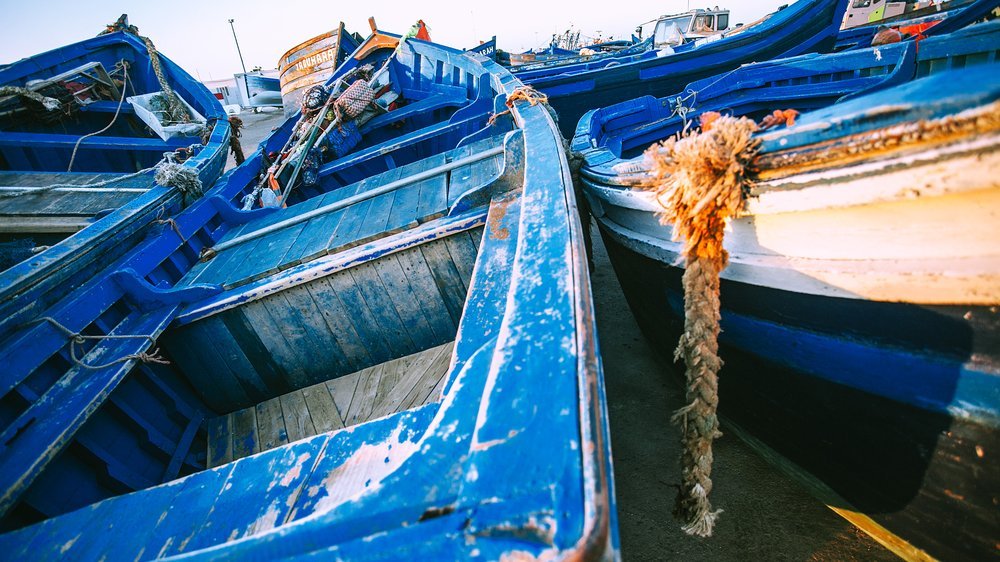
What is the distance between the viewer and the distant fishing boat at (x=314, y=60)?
27.8ft

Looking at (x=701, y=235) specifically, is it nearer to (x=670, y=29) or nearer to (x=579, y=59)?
(x=579, y=59)

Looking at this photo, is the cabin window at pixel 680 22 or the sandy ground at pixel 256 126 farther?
the cabin window at pixel 680 22

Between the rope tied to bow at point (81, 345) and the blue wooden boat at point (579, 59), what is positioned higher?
the blue wooden boat at point (579, 59)

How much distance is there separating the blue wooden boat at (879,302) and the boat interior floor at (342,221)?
1.18 meters

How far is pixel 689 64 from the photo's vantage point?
6.83 m

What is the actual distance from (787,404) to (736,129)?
1099mm

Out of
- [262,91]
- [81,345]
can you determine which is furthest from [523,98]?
[262,91]

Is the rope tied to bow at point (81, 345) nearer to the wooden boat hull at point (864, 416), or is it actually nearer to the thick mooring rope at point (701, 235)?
the thick mooring rope at point (701, 235)

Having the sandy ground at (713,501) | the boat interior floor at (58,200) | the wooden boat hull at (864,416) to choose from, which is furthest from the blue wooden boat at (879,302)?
the boat interior floor at (58,200)

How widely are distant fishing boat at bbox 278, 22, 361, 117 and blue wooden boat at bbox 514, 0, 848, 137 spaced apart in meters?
4.31

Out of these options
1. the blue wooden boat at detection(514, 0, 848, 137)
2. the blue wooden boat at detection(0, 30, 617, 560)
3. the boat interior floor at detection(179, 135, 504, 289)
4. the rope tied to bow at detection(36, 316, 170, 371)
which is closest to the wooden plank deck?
the blue wooden boat at detection(0, 30, 617, 560)

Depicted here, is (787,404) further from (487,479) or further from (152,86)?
(152,86)

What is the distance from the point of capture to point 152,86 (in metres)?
5.94

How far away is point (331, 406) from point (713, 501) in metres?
2.01
